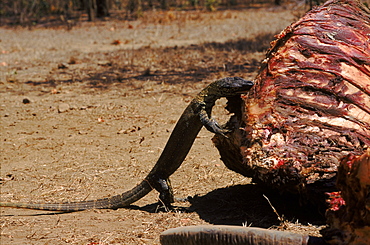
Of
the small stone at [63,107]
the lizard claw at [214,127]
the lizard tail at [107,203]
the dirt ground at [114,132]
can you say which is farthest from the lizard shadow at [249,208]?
the small stone at [63,107]

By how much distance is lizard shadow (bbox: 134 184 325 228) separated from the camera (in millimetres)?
3664

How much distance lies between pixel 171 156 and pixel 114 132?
2401 mm

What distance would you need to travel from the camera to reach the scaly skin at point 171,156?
4301 millimetres

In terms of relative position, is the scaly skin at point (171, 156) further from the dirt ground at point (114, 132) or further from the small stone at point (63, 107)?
the small stone at point (63, 107)

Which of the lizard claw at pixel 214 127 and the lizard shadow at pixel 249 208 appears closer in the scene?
the lizard shadow at pixel 249 208

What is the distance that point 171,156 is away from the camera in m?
4.39

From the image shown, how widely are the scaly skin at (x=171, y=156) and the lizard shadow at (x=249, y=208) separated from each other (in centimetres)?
19

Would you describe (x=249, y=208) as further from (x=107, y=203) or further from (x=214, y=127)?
(x=107, y=203)

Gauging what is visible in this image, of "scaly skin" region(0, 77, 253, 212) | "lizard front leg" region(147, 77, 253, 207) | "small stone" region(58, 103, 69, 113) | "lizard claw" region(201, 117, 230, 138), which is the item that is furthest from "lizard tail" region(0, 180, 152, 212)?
"small stone" region(58, 103, 69, 113)

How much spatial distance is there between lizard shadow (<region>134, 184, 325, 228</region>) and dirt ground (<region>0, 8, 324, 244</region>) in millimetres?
10

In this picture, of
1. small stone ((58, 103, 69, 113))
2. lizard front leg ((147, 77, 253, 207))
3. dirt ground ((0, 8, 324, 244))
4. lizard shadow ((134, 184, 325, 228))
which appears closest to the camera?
lizard shadow ((134, 184, 325, 228))

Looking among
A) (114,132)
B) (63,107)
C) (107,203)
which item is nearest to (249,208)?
(107,203)

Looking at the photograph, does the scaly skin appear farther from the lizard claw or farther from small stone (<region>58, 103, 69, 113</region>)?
small stone (<region>58, 103, 69, 113</region>)

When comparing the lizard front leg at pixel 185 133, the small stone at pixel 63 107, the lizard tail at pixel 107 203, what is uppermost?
the lizard front leg at pixel 185 133
